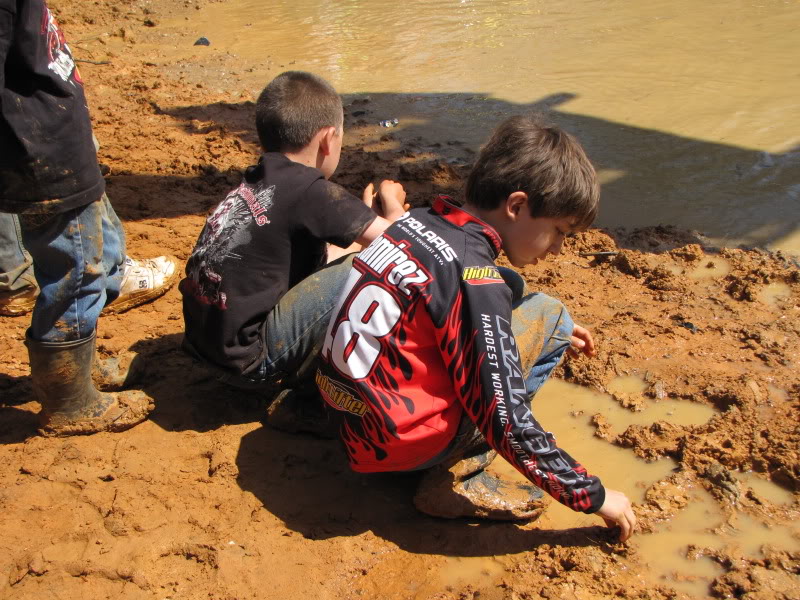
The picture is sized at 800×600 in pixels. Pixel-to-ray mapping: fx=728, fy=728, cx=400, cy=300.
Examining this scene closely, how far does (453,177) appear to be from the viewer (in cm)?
479

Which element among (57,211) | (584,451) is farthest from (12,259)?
(584,451)

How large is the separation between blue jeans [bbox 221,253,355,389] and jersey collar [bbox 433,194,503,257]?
1.93 ft

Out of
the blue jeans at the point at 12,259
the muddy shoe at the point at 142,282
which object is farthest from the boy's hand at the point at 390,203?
the blue jeans at the point at 12,259

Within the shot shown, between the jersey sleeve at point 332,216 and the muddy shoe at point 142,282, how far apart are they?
1323 millimetres

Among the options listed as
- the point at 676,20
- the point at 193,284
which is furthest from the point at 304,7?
the point at 193,284

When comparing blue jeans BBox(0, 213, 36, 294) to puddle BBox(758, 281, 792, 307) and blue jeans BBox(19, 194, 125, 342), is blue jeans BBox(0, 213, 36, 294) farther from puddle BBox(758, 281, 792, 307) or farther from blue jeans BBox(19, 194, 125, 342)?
puddle BBox(758, 281, 792, 307)

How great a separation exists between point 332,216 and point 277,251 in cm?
24

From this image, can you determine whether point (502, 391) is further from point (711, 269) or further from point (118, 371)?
point (711, 269)

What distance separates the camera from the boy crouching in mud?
199 cm

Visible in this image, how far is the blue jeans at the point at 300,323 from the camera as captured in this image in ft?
8.59

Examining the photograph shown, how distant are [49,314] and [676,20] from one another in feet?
23.7

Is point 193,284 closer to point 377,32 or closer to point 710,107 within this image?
point 710,107

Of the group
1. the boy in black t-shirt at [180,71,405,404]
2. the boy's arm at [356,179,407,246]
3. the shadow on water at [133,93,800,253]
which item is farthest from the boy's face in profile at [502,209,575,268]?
the shadow on water at [133,93,800,253]

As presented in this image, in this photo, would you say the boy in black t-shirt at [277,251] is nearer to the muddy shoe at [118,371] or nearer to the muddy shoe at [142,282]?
the muddy shoe at [118,371]
